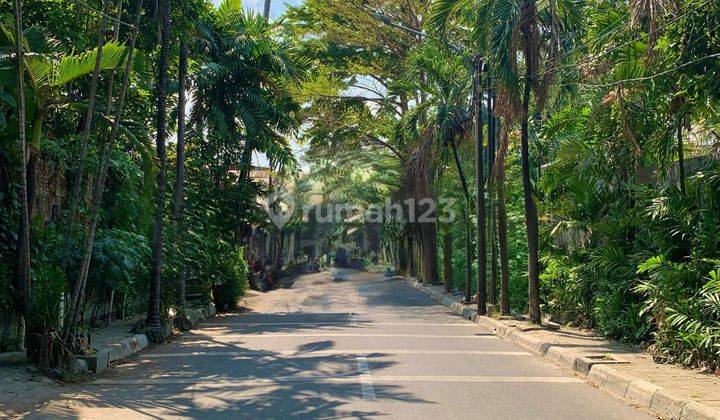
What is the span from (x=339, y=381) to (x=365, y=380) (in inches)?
13.4

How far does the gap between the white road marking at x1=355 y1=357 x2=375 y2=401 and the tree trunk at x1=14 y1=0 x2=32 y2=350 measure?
14.8ft

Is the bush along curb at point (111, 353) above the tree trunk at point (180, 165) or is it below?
below

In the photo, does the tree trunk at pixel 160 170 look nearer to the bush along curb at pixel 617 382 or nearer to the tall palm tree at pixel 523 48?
the tall palm tree at pixel 523 48

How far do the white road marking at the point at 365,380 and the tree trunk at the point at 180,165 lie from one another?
287 inches

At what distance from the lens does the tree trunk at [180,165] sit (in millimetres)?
15391

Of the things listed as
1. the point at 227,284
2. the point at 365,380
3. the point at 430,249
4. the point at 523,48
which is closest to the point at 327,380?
the point at 365,380

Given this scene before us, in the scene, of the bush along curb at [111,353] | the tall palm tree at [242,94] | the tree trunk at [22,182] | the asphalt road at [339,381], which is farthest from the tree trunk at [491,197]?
the tree trunk at [22,182]

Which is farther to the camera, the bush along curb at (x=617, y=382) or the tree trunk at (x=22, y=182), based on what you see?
the tree trunk at (x=22, y=182)

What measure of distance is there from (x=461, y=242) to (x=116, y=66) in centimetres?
2121

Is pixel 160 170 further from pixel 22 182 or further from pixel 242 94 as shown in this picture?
pixel 242 94

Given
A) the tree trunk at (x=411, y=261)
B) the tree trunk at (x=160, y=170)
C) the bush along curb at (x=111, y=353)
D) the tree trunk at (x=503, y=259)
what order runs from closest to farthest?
the bush along curb at (x=111, y=353) < the tree trunk at (x=160, y=170) < the tree trunk at (x=503, y=259) < the tree trunk at (x=411, y=261)

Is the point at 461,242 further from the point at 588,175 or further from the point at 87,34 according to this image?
the point at 87,34

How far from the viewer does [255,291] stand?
1283 inches

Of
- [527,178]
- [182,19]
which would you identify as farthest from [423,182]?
[182,19]
